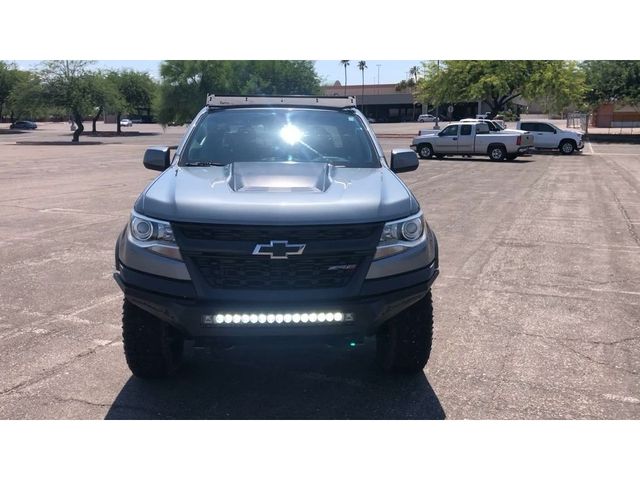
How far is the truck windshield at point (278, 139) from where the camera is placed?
15.5ft

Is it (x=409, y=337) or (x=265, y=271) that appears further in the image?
(x=409, y=337)

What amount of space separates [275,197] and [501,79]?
3787cm

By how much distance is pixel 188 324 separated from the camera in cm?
347

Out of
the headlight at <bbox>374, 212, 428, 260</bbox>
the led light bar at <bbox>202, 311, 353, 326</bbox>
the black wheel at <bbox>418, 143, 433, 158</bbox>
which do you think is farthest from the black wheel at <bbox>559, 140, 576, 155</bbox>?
the led light bar at <bbox>202, 311, 353, 326</bbox>

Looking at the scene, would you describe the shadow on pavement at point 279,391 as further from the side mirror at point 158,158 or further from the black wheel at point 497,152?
the black wheel at point 497,152

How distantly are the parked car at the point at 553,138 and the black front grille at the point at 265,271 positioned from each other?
29.8 meters

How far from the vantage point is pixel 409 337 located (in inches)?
159

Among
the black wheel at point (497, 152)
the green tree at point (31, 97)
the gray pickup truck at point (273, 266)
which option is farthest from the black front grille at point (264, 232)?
the green tree at point (31, 97)

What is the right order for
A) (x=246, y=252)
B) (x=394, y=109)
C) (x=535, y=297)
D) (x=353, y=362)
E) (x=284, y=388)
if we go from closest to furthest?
(x=246, y=252), (x=284, y=388), (x=353, y=362), (x=535, y=297), (x=394, y=109)

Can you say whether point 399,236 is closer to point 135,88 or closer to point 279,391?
point 279,391

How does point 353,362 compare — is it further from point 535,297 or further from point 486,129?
point 486,129

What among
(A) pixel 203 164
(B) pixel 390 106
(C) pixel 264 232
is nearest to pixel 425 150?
(A) pixel 203 164
